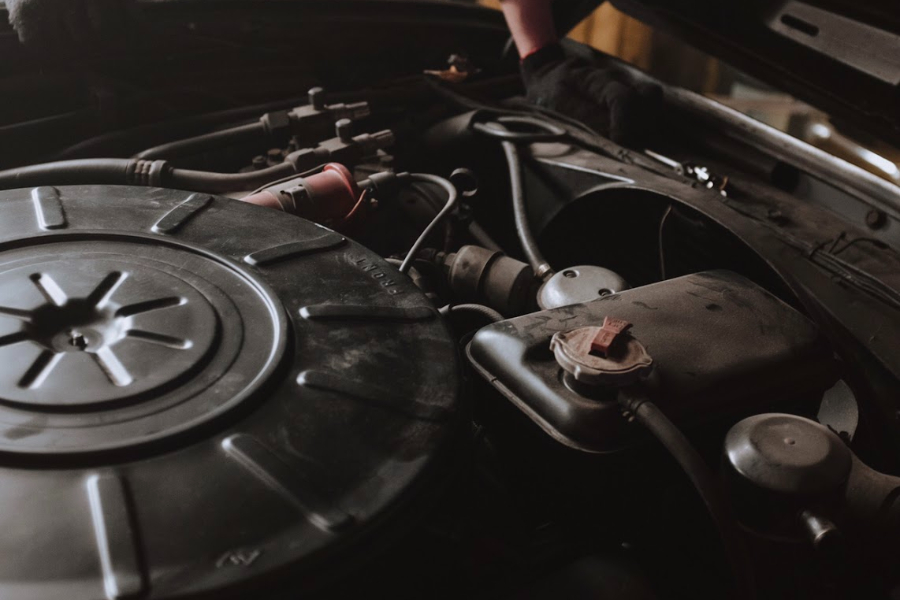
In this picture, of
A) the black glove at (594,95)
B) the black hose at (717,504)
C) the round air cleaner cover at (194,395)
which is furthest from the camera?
the black glove at (594,95)

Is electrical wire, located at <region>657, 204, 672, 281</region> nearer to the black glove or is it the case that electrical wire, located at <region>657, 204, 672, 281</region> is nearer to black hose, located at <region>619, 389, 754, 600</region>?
the black glove

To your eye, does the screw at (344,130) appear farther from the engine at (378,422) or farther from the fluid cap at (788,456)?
the fluid cap at (788,456)

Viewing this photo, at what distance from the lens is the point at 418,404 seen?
711mm

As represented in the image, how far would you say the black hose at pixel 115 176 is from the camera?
1104 millimetres

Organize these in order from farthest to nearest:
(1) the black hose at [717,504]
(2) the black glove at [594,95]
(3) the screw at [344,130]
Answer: (2) the black glove at [594,95] → (3) the screw at [344,130] → (1) the black hose at [717,504]

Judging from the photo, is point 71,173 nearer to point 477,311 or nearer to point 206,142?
point 206,142

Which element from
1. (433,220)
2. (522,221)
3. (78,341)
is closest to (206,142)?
(433,220)

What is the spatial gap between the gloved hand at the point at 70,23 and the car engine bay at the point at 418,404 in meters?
0.27

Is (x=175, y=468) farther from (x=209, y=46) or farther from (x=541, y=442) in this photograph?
(x=209, y=46)

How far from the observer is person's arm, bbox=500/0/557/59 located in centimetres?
169

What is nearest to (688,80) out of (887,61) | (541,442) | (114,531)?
(887,61)

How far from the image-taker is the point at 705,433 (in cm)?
80

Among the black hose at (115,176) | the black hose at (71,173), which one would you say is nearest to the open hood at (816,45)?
the black hose at (115,176)

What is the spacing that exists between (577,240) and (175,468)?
2.93 ft
